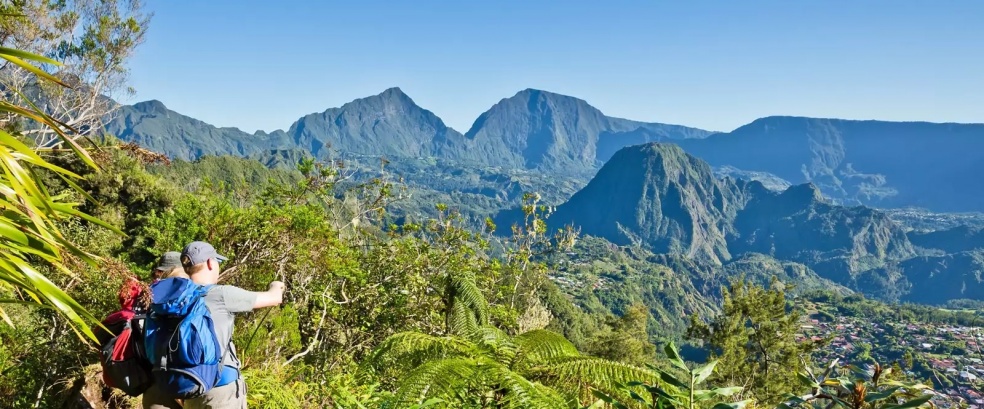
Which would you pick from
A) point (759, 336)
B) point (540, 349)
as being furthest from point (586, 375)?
point (759, 336)

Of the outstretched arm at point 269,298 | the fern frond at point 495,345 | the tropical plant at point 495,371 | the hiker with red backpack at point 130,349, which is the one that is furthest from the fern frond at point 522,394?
the hiker with red backpack at point 130,349

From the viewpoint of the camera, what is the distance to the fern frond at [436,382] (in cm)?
241

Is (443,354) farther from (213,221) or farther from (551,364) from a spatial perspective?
(213,221)

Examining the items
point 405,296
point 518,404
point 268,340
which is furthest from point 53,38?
point 518,404

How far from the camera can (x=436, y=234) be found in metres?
12.4

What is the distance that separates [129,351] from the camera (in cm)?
256

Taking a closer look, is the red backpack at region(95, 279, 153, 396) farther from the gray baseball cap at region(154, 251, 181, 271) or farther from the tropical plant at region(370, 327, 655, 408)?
the tropical plant at region(370, 327, 655, 408)

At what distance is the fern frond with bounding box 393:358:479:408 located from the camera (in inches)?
94.8

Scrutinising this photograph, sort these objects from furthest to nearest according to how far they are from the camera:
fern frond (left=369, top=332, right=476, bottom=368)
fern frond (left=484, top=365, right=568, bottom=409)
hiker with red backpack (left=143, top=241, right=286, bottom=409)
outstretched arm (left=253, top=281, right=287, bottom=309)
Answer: fern frond (left=369, top=332, right=476, bottom=368) < outstretched arm (left=253, top=281, right=287, bottom=309) < hiker with red backpack (left=143, top=241, right=286, bottom=409) < fern frond (left=484, top=365, right=568, bottom=409)

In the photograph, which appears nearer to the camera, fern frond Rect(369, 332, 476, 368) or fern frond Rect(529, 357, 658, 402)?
fern frond Rect(529, 357, 658, 402)

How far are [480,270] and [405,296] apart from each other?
2.80 meters

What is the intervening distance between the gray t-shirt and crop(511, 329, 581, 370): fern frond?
5.85 ft

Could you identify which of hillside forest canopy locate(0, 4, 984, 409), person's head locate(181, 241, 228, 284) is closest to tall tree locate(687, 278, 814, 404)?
hillside forest canopy locate(0, 4, 984, 409)

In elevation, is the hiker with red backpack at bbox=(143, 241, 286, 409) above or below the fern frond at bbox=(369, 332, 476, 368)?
above
